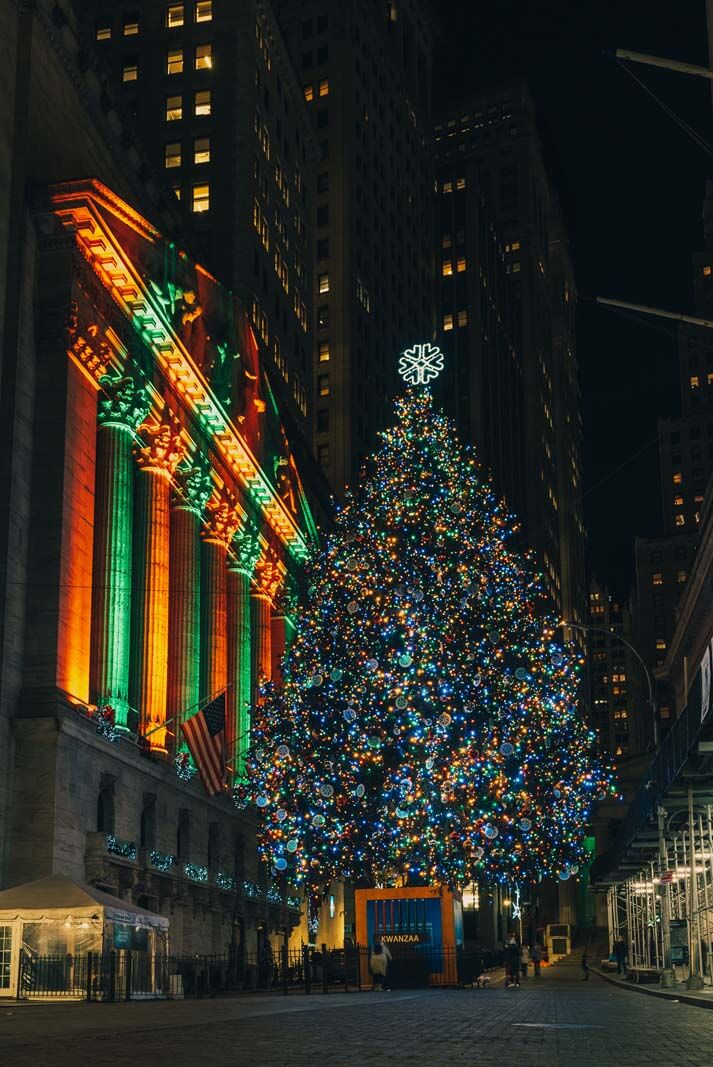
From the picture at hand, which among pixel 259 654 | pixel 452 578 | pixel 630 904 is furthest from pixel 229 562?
pixel 630 904

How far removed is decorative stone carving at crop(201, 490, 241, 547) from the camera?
202 ft

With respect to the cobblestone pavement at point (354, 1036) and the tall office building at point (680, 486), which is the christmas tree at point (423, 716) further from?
the tall office building at point (680, 486)

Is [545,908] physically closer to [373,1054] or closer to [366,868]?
[366,868]

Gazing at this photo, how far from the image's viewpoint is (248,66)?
87125mm

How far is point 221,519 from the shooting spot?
62594 mm

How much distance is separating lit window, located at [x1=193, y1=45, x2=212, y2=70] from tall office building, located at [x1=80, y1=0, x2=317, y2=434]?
64mm

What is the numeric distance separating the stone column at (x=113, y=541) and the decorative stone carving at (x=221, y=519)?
12.5 meters

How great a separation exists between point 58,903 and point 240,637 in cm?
3229

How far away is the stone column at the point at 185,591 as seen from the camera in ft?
178

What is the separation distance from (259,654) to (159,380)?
70.0ft

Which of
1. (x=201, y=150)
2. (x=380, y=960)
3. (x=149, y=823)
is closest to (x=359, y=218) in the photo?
(x=201, y=150)

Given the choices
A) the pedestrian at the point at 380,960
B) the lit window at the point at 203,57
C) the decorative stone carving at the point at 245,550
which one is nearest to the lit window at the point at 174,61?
the lit window at the point at 203,57

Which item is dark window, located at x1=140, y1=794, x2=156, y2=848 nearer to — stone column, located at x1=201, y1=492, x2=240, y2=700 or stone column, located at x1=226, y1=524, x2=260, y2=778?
stone column, located at x1=201, y1=492, x2=240, y2=700

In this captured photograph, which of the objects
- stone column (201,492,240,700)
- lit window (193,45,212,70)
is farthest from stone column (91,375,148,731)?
lit window (193,45,212,70)
